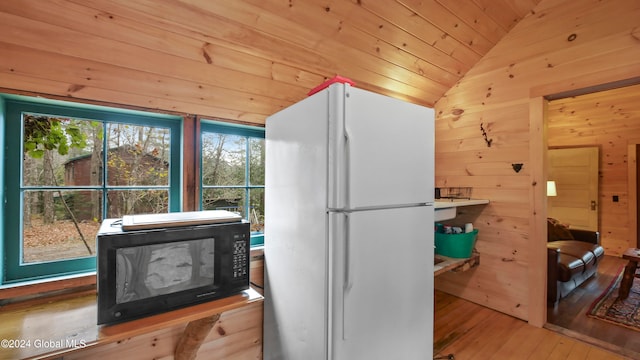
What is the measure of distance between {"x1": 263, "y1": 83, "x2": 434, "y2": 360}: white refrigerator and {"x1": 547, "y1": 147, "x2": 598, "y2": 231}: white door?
4.62 m

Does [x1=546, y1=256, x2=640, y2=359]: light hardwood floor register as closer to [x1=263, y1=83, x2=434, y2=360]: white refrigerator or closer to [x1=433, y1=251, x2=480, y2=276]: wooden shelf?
[x1=433, y1=251, x2=480, y2=276]: wooden shelf

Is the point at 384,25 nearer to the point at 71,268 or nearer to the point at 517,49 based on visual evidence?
the point at 517,49

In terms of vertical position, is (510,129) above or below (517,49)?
below

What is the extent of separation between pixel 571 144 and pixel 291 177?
5383 mm

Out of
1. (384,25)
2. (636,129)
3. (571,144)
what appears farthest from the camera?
(571,144)

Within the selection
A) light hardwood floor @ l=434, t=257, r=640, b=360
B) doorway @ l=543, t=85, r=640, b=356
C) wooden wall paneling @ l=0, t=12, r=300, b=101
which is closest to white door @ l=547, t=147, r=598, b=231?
doorway @ l=543, t=85, r=640, b=356

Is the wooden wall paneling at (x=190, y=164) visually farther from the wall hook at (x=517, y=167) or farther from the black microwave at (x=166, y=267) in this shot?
the wall hook at (x=517, y=167)

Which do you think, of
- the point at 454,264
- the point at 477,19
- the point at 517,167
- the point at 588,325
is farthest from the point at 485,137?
the point at 588,325

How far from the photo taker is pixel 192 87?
59.1 inches

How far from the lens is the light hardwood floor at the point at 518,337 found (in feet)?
6.24

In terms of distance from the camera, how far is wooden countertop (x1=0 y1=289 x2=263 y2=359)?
36.5 inches

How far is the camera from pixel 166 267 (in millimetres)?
1146

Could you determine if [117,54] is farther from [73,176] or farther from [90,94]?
[73,176]

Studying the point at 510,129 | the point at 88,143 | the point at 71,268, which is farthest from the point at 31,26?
the point at 510,129
